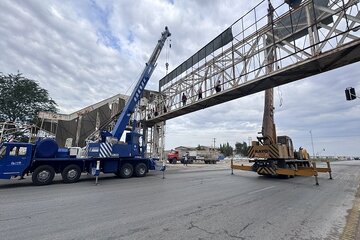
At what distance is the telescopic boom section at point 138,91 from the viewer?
17.2 meters

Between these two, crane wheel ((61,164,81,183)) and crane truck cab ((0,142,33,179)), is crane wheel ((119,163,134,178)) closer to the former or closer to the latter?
crane wheel ((61,164,81,183))

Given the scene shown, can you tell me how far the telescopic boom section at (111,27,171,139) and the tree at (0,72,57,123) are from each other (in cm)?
2086

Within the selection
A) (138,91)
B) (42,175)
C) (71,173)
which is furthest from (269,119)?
(42,175)

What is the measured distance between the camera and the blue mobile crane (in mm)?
11625

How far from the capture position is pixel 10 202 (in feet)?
24.7

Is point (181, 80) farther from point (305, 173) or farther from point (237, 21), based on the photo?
point (305, 173)

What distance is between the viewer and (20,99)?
31.8 metres

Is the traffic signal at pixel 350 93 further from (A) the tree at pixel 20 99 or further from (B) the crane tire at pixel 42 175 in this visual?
(A) the tree at pixel 20 99

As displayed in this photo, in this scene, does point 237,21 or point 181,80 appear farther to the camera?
point 181,80

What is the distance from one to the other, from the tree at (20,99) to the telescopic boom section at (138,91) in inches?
821

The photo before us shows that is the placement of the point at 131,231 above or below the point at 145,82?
below

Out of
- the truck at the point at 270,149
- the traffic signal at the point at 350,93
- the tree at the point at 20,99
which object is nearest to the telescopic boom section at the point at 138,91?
the truck at the point at 270,149

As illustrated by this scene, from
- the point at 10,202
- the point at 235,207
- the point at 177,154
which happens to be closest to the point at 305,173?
the point at 235,207

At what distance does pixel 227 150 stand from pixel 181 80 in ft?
309
